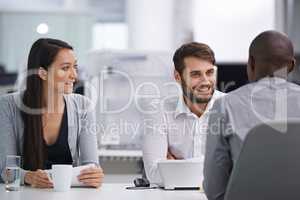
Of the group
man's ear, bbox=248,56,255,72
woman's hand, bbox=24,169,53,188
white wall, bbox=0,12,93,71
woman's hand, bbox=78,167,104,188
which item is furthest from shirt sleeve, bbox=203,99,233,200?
white wall, bbox=0,12,93,71

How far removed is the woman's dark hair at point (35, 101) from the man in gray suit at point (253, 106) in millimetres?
1011

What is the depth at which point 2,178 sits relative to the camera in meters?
2.48

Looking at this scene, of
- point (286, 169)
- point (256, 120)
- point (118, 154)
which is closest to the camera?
point (286, 169)

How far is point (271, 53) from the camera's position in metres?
1.83

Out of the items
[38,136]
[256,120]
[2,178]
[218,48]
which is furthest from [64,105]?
[218,48]

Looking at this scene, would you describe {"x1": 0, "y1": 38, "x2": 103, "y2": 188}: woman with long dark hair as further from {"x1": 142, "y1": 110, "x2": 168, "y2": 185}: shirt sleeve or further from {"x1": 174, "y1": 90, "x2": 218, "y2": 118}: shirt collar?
{"x1": 174, "y1": 90, "x2": 218, "y2": 118}: shirt collar

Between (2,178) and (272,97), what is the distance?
1222 mm

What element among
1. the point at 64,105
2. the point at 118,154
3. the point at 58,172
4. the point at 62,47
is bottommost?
the point at 118,154

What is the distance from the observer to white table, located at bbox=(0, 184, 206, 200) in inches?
79.1

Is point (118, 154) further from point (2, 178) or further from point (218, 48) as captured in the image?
point (218, 48)

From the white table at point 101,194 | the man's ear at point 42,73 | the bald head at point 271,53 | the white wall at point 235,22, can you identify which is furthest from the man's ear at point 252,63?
the white wall at point 235,22

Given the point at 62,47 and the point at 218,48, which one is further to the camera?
the point at 218,48

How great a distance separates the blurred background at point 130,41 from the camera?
4.14 m

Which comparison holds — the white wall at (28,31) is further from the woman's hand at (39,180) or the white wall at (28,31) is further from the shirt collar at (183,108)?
the woman's hand at (39,180)
